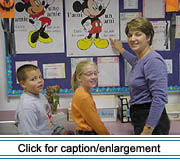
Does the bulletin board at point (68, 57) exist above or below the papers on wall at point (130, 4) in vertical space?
below

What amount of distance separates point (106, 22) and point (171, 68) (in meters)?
0.47

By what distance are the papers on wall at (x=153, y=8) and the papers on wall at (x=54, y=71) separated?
55 cm

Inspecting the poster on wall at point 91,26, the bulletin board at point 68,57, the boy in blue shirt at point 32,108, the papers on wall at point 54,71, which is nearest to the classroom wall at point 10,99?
the bulletin board at point 68,57

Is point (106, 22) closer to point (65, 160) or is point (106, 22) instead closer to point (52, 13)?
point (52, 13)

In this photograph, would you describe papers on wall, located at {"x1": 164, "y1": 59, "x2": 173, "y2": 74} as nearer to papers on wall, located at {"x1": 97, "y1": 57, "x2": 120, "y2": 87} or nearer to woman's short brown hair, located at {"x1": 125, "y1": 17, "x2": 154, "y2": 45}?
papers on wall, located at {"x1": 97, "y1": 57, "x2": 120, "y2": 87}

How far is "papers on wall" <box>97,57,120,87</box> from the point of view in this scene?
1.28 metres

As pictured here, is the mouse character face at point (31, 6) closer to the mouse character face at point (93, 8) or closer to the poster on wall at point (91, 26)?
the poster on wall at point (91, 26)

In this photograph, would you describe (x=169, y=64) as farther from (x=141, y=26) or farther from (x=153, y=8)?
(x=141, y=26)

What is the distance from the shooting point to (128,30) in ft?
2.74

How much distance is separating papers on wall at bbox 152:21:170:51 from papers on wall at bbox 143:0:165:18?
0.04 m

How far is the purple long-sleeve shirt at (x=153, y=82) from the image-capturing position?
2.55 ft

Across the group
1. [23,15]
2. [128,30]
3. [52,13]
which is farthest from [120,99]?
[23,15]

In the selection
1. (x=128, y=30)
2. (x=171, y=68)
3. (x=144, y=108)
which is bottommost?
(x=144, y=108)

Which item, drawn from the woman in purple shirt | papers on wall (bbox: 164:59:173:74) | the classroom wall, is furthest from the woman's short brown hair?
the classroom wall
